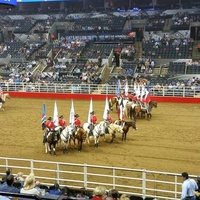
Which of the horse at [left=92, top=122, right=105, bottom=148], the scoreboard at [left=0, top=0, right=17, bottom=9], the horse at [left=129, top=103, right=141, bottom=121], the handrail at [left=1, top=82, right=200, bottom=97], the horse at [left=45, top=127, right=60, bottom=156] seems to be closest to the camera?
the scoreboard at [left=0, top=0, right=17, bottom=9]

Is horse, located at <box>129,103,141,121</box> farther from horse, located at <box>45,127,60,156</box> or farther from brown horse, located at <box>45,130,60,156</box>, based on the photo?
brown horse, located at <box>45,130,60,156</box>

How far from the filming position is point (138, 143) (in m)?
15.0

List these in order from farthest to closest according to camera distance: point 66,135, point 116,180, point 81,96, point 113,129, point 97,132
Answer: point 81,96, point 113,129, point 97,132, point 66,135, point 116,180

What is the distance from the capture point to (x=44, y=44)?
4031 cm

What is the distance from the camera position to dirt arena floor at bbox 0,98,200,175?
12594 mm

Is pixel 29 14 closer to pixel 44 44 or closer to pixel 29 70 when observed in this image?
pixel 44 44

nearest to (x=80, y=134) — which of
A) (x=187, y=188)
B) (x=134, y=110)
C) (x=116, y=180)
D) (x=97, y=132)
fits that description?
(x=97, y=132)

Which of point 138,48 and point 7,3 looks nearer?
point 7,3

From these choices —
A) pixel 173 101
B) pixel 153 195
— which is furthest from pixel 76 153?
pixel 173 101

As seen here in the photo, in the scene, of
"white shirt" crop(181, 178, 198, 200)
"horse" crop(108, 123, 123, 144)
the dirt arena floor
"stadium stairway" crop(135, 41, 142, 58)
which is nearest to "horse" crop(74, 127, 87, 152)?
the dirt arena floor

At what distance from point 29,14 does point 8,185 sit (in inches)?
1730

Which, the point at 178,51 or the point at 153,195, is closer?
the point at 153,195

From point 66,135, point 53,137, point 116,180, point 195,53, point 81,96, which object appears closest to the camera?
point 116,180

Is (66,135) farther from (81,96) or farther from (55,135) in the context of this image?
(81,96)
